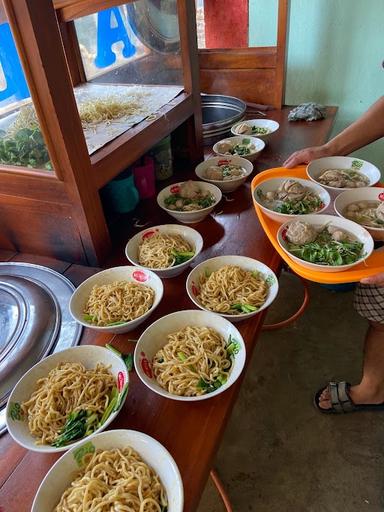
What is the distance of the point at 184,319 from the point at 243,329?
202 mm

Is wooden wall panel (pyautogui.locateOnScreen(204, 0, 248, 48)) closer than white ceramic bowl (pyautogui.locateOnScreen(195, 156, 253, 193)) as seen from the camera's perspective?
No

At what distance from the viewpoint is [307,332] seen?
9.17ft

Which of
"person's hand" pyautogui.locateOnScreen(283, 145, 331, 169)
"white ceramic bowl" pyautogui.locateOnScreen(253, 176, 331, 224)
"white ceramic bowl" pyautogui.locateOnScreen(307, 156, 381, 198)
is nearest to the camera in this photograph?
"white ceramic bowl" pyautogui.locateOnScreen(253, 176, 331, 224)

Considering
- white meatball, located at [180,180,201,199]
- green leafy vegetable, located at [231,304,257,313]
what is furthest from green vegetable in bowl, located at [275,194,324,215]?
green leafy vegetable, located at [231,304,257,313]

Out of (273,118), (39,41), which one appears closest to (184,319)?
(39,41)

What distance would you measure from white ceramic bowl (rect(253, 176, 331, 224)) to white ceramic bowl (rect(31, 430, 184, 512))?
1.04 m

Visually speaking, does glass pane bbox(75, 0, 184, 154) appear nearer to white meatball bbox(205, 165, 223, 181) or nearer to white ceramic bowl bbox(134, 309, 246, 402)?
white meatball bbox(205, 165, 223, 181)

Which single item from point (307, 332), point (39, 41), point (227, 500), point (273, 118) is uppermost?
point (39, 41)

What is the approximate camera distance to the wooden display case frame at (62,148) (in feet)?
3.75

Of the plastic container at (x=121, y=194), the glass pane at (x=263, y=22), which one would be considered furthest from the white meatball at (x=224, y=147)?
the glass pane at (x=263, y=22)

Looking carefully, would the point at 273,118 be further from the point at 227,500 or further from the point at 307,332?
the point at 227,500

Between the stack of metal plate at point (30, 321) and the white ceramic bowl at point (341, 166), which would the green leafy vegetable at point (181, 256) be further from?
the white ceramic bowl at point (341, 166)

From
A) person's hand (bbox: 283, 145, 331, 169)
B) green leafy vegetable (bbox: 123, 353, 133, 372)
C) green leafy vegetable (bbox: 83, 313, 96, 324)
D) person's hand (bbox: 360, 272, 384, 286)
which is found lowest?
green leafy vegetable (bbox: 123, 353, 133, 372)

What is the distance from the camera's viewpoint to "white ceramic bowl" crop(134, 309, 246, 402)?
1.08 metres
